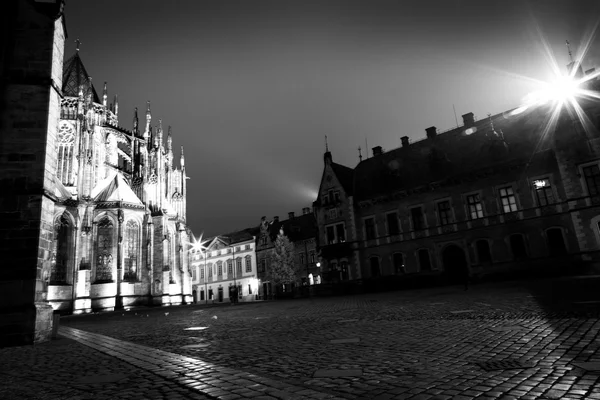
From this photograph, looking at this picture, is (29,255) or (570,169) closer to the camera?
(29,255)

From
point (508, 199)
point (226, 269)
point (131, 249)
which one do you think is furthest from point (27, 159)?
point (226, 269)

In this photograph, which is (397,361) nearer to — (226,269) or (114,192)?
(114,192)

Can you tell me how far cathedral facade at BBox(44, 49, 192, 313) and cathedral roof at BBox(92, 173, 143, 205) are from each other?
0.31ft

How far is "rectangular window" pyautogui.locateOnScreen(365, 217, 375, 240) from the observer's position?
36312 millimetres

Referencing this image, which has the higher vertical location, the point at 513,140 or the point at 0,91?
the point at 513,140

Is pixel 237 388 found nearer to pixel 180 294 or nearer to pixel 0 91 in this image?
pixel 0 91

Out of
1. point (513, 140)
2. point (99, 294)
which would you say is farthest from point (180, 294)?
point (513, 140)

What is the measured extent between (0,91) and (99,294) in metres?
27.3

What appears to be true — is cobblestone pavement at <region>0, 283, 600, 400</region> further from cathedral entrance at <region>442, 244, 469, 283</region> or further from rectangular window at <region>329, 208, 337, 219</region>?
rectangular window at <region>329, 208, 337, 219</region>

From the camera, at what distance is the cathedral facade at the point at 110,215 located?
32.5 m

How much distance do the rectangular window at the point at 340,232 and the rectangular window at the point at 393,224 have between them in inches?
190

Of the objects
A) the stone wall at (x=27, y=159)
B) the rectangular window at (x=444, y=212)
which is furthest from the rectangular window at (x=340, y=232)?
the stone wall at (x=27, y=159)

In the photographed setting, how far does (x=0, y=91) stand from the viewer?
10.7m

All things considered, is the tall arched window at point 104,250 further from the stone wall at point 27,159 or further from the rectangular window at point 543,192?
the rectangular window at point 543,192
